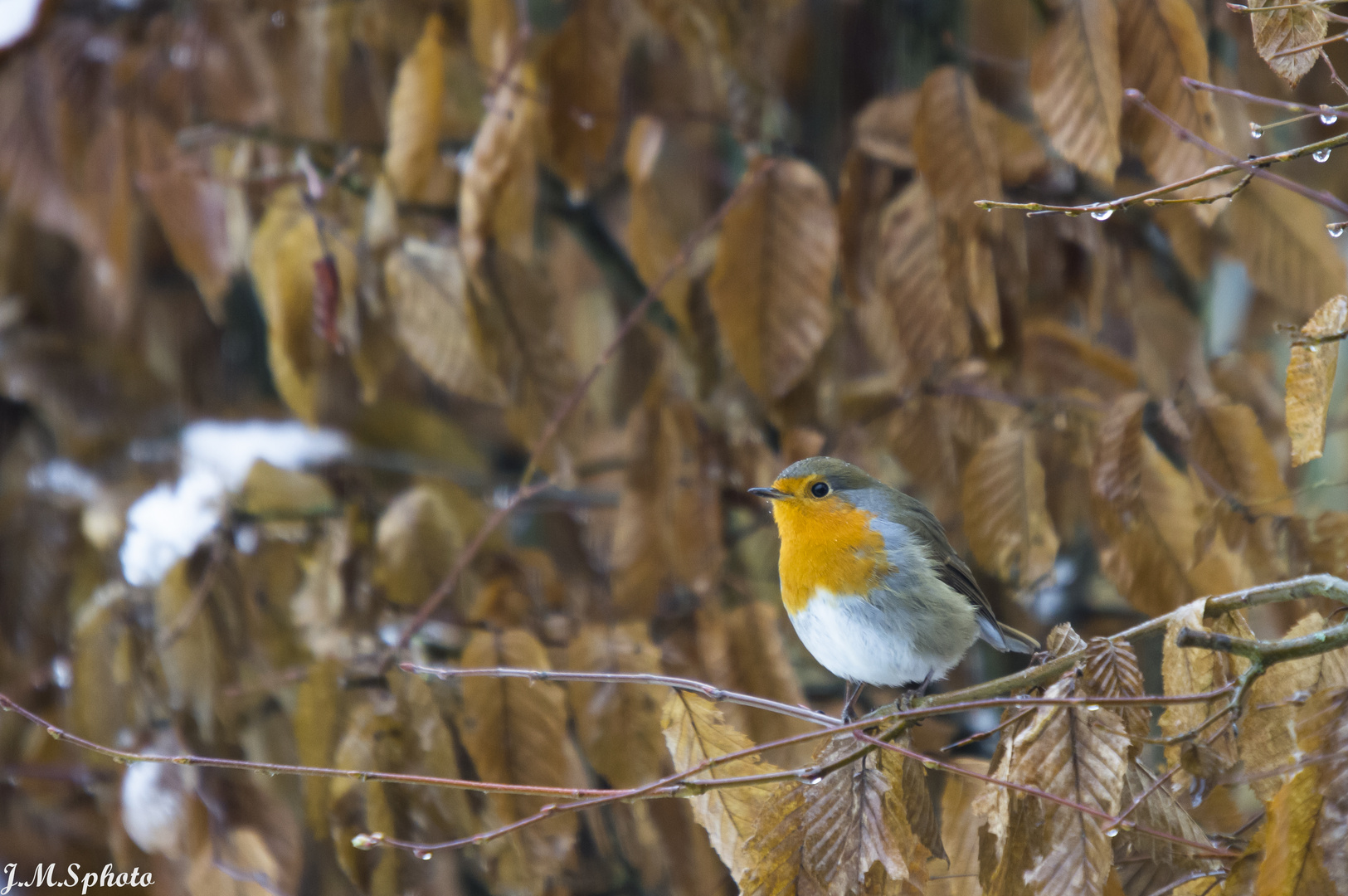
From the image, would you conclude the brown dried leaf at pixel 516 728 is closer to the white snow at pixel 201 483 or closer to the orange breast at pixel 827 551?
the orange breast at pixel 827 551

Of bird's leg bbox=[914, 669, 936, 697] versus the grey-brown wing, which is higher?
the grey-brown wing

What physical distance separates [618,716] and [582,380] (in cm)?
91

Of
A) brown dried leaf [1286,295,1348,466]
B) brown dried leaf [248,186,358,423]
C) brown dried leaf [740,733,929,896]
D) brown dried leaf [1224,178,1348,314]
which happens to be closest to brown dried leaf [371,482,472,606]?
brown dried leaf [248,186,358,423]

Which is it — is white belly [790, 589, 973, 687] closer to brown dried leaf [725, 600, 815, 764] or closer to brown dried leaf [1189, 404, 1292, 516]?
brown dried leaf [725, 600, 815, 764]

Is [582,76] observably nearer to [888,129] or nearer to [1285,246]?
[888,129]

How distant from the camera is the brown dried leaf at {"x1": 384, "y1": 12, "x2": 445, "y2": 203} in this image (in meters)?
2.43

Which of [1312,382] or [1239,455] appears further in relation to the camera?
[1239,455]

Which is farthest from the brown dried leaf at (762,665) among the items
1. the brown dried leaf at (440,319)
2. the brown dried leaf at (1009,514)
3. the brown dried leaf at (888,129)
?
the brown dried leaf at (888,129)

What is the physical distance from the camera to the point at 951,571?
2088 mm

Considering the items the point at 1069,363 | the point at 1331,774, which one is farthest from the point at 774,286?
the point at 1331,774

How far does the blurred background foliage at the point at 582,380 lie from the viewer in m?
2.07

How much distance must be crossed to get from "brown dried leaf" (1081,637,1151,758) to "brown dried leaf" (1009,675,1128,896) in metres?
0.02

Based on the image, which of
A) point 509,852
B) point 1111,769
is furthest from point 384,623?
point 1111,769

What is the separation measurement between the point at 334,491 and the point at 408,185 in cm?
105
